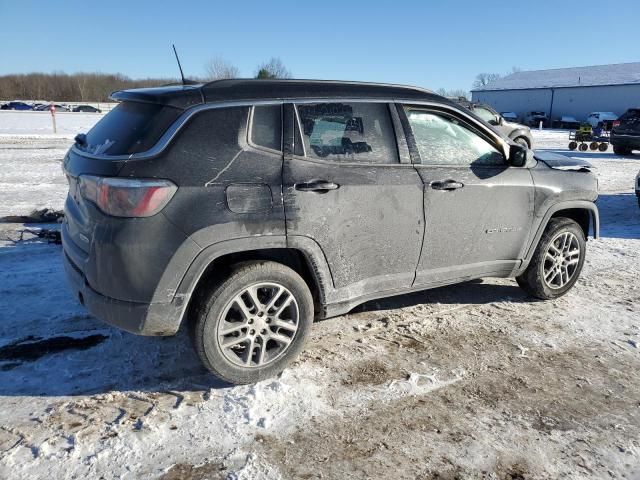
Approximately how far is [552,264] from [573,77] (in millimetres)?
66965

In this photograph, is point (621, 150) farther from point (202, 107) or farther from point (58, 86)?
point (58, 86)

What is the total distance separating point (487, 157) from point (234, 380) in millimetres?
2631

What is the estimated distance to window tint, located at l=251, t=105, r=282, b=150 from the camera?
3.28m

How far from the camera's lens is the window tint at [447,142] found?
3.93 m

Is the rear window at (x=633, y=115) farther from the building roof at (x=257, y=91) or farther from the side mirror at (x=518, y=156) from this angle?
the building roof at (x=257, y=91)

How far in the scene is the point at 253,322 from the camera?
3.34m

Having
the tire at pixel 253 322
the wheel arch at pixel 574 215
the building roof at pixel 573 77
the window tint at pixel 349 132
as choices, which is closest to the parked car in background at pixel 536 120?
the building roof at pixel 573 77

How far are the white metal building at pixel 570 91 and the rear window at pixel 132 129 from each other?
196 ft

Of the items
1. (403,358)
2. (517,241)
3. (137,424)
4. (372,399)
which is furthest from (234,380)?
(517,241)

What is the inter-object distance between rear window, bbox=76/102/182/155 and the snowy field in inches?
58.8

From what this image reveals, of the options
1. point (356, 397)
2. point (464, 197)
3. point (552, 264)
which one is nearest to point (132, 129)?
point (356, 397)

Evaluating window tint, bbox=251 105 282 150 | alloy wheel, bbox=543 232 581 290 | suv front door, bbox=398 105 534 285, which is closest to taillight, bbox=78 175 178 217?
window tint, bbox=251 105 282 150

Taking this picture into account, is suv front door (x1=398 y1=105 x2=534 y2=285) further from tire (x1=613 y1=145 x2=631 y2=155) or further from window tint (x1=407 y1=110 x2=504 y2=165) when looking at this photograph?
tire (x1=613 y1=145 x2=631 y2=155)

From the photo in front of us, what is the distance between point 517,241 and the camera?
4406mm
